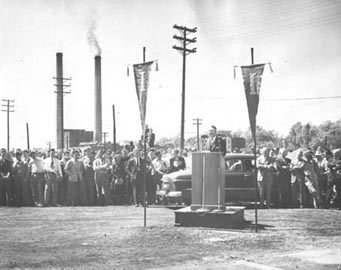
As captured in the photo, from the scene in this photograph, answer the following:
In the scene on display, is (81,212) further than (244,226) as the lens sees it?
Yes

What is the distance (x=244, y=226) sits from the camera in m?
10.8

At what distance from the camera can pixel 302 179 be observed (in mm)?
15023

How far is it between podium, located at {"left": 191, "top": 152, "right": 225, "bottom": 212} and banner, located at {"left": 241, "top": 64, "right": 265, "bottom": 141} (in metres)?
1.55

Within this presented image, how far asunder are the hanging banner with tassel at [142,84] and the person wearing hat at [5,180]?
749cm

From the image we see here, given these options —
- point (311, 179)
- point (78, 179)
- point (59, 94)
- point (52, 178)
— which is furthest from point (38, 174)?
point (59, 94)

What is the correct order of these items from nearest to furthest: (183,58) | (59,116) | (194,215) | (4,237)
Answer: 1. (4,237)
2. (194,215)
3. (183,58)
4. (59,116)

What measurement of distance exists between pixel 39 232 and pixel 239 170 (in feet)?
23.0

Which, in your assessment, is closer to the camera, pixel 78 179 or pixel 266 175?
pixel 266 175

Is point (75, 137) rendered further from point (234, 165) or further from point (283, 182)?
point (283, 182)

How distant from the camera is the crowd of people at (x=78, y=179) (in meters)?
16.4

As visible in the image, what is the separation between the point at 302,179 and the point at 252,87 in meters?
6.11

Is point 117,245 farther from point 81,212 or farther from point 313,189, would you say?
point 313,189

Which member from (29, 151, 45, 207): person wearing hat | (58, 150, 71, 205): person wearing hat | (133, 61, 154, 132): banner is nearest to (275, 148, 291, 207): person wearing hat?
(133, 61, 154, 132): banner

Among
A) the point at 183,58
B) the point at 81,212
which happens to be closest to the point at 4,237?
the point at 81,212
